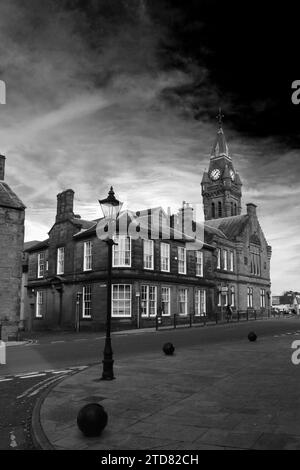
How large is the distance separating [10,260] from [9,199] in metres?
4.08

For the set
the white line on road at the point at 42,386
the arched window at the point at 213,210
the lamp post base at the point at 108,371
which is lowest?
the white line on road at the point at 42,386

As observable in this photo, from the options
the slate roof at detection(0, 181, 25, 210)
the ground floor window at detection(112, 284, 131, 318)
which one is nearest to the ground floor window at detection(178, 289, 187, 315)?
the ground floor window at detection(112, 284, 131, 318)

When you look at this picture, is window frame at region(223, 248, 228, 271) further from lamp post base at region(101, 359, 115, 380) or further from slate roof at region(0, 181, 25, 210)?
lamp post base at region(101, 359, 115, 380)

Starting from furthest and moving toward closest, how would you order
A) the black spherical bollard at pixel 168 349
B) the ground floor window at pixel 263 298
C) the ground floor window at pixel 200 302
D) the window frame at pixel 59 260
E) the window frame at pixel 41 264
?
the ground floor window at pixel 263 298
the window frame at pixel 41 264
the ground floor window at pixel 200 302
the window frame at pixel 59 260
the black spherical bollard at pixel 168 349

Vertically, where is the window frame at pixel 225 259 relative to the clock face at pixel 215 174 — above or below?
below

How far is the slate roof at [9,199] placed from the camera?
2700cm

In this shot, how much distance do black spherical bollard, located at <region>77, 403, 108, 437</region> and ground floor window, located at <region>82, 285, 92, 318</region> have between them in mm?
27557

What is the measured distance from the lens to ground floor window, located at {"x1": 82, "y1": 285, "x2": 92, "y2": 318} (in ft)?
109

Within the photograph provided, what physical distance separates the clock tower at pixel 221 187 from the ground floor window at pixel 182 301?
4244 cm

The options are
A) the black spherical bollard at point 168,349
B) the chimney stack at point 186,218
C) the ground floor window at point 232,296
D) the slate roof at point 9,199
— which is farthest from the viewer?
the ground floor window at point 232,296

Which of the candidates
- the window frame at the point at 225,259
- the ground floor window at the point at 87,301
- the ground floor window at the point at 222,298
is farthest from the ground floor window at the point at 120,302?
the window frame at the point at 225,259

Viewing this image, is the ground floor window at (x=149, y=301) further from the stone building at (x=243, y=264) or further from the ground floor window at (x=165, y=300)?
the stone building at (x=243, y=264)
